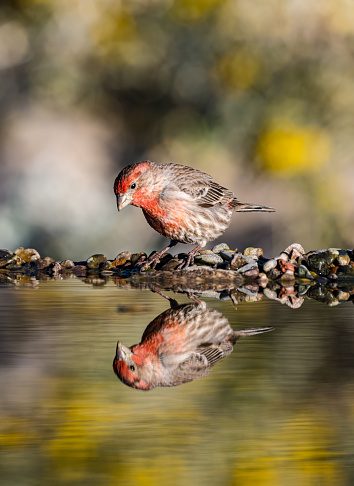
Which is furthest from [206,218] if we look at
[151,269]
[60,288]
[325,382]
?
[325,382]

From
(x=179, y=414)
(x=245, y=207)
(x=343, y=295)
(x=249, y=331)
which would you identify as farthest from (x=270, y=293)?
(x=179, y=414)

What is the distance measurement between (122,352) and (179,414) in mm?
888

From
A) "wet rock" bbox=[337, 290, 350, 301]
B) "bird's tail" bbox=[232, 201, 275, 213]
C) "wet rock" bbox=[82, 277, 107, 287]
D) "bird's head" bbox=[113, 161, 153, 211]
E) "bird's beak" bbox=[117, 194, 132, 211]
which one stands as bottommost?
"wet rock" bbox=[337, 290, 350, 301]

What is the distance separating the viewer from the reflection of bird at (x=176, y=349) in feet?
7.50

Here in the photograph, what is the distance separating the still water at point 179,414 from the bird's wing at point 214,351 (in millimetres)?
27

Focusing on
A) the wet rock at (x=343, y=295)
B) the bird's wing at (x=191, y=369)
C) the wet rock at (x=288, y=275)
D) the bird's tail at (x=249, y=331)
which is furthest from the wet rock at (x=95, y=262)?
the bird's wing at (x=191, y=369)

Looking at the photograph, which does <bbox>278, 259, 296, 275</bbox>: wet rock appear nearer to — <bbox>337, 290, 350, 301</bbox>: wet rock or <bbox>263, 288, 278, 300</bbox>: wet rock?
<bbox>263, 288, 278, 300</bbox>: wet rock

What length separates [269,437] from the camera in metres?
1.65

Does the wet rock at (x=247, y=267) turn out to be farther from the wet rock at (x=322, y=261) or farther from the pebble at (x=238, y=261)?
the wet rock at (x=322, y=261)

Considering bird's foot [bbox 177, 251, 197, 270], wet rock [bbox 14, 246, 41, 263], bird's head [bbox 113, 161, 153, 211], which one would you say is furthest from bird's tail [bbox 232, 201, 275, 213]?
wet rock [bbox 14, 246, 41, 263]

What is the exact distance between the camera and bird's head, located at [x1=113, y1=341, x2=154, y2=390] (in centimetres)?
219

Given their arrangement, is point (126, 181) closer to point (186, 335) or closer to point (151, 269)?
point (151, 269)

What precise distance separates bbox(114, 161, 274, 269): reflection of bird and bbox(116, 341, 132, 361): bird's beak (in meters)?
2.63

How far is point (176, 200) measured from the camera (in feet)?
18.7
